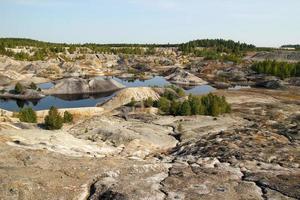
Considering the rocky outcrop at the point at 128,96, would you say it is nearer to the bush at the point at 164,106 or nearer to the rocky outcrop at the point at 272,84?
the bush at the point at 164,106

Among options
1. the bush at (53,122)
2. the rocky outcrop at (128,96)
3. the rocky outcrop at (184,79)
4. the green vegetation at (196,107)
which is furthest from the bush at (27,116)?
the rocky outcrop at (184,79)

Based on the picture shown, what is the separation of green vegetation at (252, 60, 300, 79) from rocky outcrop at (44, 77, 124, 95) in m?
45.7

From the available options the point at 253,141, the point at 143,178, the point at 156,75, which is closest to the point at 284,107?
the point at 253,141

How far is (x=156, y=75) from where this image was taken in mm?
129375

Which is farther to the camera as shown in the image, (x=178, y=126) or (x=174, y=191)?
Result: (x=178, y=126)

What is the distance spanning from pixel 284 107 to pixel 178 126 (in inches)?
864

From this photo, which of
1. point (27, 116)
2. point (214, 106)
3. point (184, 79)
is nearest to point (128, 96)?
point (214, 106)

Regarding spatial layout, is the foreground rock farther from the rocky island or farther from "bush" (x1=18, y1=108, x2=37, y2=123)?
"bush" (x1=18, y1=108, x2=37, y2=123)

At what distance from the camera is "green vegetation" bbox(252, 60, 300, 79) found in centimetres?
10550

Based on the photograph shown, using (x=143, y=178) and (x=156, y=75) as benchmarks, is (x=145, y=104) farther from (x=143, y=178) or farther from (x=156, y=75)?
(x=156, y=75)

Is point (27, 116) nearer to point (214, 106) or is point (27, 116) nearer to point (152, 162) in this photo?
point (152, 162)

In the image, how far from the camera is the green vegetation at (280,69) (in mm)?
105500

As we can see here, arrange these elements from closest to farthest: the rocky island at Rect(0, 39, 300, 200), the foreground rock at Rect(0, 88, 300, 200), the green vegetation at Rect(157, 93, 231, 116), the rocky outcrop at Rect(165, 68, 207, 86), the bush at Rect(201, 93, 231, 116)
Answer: the foreground rock at Rect(0, 88, 300, 200)
the rocky island at Rect(0, 39, 300, 200)
the green vegetation at Rect(157, 93, 231, 116)
the bush at Rect(201, 93, 231, 116)
the rocky outcrop at Rect(165, 68, 207, 86)

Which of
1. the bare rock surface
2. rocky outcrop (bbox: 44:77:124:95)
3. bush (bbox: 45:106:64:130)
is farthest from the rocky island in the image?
rocky outcrop (bbox: 44:77:124:95)
